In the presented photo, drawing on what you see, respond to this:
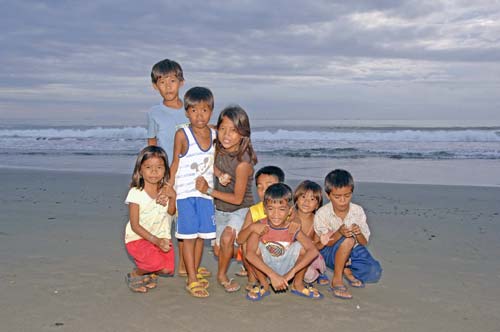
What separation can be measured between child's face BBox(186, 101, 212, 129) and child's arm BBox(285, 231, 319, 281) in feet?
3.59

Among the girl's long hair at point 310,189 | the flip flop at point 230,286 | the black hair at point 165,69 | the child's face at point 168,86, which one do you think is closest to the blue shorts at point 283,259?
the flip flop at point 230,286

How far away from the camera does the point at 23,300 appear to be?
367 cm

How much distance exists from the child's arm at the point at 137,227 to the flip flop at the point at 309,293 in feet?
3.62

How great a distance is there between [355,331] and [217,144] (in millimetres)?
1699

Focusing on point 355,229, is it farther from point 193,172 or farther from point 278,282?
point 193,172

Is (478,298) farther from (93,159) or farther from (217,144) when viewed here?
(93,159)

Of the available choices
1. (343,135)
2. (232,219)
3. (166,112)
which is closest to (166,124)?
(166,112)

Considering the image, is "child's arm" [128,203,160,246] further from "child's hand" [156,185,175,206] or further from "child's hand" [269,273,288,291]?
"child's hand" [269,273,288,291]

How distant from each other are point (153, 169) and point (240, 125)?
735 mm

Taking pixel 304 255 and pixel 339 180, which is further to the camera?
pixel 339 180

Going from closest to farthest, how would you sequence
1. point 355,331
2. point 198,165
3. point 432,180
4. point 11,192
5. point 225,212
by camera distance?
point 355,331
point 198,165
point 225,212
point 11,192
point 432,180

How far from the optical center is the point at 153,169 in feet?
13.0

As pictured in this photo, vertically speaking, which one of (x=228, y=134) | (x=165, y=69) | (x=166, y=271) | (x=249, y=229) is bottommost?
(x=166, y=271)

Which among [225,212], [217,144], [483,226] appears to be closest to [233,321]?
[225,212]
